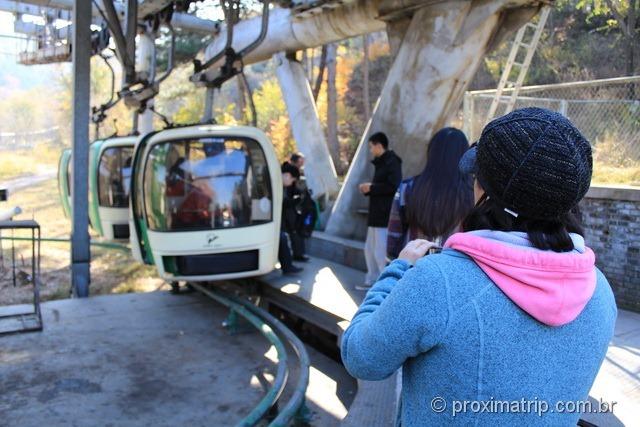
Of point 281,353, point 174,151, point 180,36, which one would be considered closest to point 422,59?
point 174,151

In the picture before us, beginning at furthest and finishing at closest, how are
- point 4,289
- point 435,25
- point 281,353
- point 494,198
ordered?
point 4,289 → point 435,25 → point 281,353 → point 494,198

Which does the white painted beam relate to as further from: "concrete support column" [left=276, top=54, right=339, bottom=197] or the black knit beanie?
the black knit beanie

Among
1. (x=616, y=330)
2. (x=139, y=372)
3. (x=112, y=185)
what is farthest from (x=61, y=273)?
(x=616, y=330)

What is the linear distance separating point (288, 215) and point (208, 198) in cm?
183

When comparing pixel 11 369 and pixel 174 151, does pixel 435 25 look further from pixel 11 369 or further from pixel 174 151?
pixel 11 369

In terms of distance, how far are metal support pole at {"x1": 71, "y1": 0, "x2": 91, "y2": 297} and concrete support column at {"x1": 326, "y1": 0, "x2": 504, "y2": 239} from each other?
423 centimetres

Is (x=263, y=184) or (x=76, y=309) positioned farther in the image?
(x=76, y=309)

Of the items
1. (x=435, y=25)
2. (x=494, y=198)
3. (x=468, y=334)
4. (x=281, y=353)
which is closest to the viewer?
(x=468, y=334)

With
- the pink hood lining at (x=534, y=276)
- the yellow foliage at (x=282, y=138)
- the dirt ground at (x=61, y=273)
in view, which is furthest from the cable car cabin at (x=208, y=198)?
the yellow foliage at (x=282, y=138)

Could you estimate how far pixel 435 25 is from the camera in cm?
A: 784

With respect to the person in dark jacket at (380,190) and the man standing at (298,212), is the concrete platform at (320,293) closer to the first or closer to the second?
the man standing at (298,212)

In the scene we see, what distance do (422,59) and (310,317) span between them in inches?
145

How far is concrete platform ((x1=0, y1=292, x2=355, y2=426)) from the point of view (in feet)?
17.9

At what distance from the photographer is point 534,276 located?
1328 mm
